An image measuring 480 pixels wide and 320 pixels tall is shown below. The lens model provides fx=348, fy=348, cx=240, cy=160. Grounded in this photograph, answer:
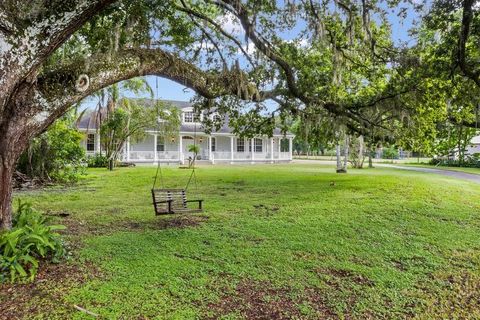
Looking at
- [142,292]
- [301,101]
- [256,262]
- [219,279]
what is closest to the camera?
[142,292]

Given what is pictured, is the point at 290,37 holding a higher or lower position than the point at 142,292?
higher

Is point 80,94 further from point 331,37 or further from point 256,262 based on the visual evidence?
point 331,37

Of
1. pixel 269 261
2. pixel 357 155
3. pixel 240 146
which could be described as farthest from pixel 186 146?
pixel 269 261

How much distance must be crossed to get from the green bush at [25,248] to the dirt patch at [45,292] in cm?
13

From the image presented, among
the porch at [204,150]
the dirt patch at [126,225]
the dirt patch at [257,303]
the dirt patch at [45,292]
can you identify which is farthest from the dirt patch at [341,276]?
the porch at [204,150]

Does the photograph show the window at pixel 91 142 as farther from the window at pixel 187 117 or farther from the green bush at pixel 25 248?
the green bush at pixel 25 248

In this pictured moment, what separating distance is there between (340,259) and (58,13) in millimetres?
5344

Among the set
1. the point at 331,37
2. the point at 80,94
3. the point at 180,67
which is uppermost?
the point at 331,37

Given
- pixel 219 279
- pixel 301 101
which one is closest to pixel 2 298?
pixel 219 279

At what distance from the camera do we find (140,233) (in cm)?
648

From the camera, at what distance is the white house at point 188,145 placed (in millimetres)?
26391

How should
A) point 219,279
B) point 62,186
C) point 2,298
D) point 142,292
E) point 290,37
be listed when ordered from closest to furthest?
point 2,298, point 142,292, point 219,279, point 290,37, point 62,186

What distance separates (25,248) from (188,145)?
79.3 ft

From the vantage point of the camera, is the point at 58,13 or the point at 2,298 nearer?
the point at 2,298
